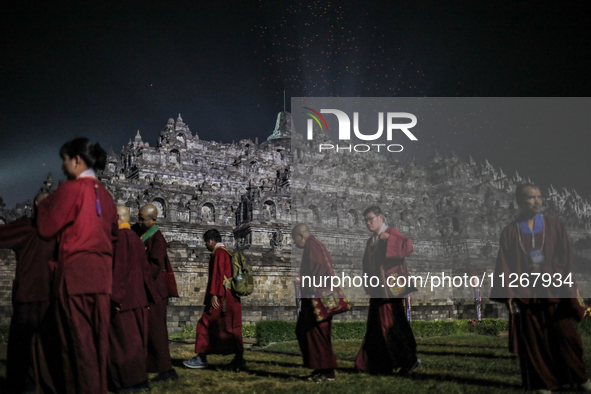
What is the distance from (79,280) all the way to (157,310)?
3.09 metres

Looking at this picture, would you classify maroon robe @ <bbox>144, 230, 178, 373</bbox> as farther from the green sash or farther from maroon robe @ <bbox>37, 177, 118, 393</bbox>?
maroon robe @ <bbox>37, 177, 118, 393</bbox>

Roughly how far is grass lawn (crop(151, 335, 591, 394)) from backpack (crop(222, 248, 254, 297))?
125 centimetres

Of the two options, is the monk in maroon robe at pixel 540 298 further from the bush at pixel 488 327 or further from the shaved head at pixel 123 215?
the bush at pixel 488 327

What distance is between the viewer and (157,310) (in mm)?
7086

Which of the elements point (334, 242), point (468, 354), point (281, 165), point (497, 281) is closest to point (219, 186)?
point (281, 165)

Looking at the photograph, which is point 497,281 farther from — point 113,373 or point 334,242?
point 334,242

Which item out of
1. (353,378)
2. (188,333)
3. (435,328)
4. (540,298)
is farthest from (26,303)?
(435,328)

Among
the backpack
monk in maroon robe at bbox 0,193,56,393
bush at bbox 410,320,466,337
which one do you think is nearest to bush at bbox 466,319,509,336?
bush at bbox 410,320,466,337

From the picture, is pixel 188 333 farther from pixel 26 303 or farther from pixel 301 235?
pixel 26 303

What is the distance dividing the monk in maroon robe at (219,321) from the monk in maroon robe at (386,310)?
6.77 ft

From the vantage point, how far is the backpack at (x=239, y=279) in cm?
834

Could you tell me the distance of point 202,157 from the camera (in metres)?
53.0

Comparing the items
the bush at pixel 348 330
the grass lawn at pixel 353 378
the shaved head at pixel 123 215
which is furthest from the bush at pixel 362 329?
the shaved head at pixel 123 215

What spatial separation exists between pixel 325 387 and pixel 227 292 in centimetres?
283
